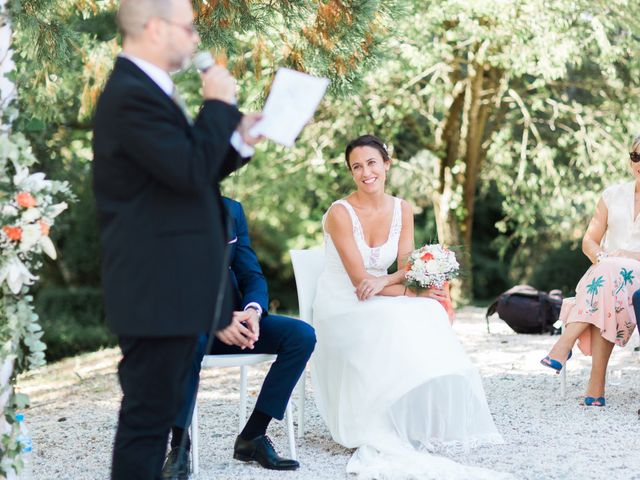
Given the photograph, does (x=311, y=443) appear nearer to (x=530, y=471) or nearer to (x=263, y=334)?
(x=263, y=334)

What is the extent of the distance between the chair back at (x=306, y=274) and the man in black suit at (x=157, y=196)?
76.4 inches

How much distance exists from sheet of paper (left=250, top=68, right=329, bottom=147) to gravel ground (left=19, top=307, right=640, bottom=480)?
1735 millimetres

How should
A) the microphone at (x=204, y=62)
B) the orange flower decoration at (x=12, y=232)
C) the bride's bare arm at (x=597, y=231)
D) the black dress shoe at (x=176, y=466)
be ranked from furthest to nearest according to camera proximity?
the bride's bare arm at (x=597, y=231), the black dress shoe at (x=176, y=466), the orange flower decoration at (x=12, y=232), the microphone at (x=204, y=62)

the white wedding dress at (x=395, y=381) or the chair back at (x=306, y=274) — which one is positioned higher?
the chair back at (x=306, y=274)

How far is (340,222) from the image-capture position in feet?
14.9

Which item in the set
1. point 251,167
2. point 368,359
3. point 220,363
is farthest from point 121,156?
point 251,167

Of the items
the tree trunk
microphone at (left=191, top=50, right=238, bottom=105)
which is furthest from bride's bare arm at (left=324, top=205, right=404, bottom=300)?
the tree trunk

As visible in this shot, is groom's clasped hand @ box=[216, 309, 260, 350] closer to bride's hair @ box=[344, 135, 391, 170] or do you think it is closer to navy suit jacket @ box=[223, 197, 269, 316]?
navy suit jacket @ box=[223, 197, 269, 316]

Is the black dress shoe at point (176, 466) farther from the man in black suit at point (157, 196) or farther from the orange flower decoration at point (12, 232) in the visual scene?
the orange flower decoration at point (12, 232)

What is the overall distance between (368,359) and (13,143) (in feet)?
6.39

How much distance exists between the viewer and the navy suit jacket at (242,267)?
4137 mm

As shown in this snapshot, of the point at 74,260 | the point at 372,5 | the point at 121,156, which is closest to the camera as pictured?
the point at 121,156

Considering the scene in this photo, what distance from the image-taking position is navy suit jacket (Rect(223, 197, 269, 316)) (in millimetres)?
4137

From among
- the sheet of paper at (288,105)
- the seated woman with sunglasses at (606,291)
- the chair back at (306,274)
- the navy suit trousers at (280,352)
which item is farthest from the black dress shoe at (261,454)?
the seated woman with sunglasses at (606,291)
